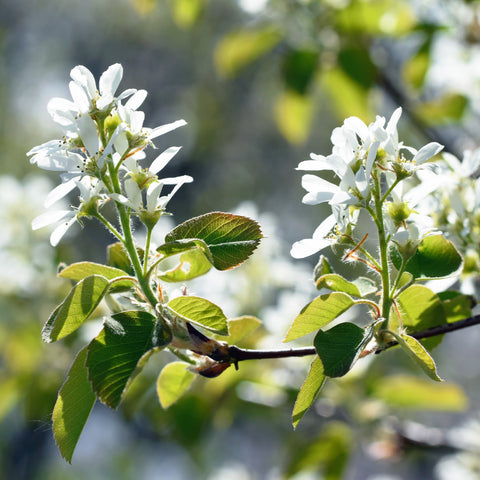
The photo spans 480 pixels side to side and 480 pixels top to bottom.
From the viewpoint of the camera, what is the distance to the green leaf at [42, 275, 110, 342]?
76 centimetres

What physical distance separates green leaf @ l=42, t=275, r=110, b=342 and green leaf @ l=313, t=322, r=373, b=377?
27cm

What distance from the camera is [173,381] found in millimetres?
979

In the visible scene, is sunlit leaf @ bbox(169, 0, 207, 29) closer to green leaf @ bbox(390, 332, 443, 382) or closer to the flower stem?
the flower stem

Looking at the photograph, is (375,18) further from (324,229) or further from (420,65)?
(324,229)

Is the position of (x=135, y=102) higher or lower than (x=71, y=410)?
higher

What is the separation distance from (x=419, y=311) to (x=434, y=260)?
0.25 feet

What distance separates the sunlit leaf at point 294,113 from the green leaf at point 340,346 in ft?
5.05

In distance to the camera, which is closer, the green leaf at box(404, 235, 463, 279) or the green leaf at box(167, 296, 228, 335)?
the green leaf at box(167, 296, 228, 335)

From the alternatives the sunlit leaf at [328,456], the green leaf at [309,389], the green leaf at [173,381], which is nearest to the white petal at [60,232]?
the green leaf at [173,381]

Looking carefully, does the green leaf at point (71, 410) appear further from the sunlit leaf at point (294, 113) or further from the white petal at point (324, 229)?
Result: the sunlit leaf at point (294, 113)

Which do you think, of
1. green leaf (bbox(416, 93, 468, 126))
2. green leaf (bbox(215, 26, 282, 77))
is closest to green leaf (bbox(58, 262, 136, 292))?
green leaf (bbox(416, 93, 468, 126))

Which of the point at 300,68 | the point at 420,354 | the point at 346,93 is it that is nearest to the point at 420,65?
the point at 346,93

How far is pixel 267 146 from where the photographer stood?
8.38m

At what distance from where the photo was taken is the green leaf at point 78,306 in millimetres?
760
